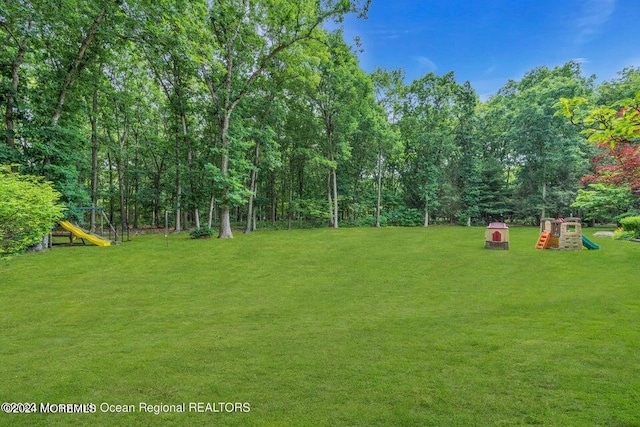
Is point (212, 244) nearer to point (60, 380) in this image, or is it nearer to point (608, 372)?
point (60, 380)

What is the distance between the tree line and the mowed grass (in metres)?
2.67

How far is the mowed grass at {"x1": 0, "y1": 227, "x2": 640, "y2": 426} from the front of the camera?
309 centimetres

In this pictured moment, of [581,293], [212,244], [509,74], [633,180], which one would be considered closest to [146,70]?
[212,244]

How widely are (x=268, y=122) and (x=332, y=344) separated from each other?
21.1 meters

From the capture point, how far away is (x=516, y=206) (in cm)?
2975

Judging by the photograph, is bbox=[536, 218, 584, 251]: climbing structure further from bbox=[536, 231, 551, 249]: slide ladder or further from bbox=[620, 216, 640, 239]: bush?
bbox=[620, 216, 640, 239]: bush

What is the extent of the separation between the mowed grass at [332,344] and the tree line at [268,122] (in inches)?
105

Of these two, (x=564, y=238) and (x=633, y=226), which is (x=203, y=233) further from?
(x=633, y=226)

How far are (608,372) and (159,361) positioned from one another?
520 cm

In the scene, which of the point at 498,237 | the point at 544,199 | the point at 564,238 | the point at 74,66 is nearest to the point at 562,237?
the point at 564,238

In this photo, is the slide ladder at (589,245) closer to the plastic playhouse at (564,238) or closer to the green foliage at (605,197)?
the plastic playhouse at (564,238)

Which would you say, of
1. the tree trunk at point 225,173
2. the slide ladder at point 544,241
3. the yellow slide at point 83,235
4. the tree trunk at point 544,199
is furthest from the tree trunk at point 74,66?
the tree trunk at point 544,199

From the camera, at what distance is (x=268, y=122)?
23.7 meters

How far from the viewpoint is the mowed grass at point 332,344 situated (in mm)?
3094
